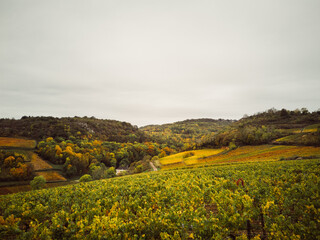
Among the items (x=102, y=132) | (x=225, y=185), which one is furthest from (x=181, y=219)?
(x=102, y=132)

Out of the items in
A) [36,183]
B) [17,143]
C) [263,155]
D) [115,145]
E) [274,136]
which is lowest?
[36,183]

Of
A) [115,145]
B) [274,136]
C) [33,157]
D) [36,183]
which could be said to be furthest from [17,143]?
[274,136]

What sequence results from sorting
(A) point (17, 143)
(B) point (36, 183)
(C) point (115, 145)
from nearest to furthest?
(B) point (36, 183) → (A) point (17, 143) → (C) point (115, 145)

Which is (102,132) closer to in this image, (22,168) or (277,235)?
(22,168)

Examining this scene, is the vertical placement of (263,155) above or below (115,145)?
above

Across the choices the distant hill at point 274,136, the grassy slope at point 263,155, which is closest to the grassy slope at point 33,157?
the grassy slope at point 263,155

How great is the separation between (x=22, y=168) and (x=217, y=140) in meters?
91.5

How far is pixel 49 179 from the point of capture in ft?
195

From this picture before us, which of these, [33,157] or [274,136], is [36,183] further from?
[274,136]

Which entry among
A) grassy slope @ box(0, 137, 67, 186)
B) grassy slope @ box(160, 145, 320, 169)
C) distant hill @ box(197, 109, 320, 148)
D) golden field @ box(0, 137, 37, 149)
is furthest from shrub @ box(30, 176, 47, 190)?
distant hill @ box(197, 109, 320, 148)

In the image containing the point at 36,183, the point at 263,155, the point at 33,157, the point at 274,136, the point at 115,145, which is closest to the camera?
the point at 36,183

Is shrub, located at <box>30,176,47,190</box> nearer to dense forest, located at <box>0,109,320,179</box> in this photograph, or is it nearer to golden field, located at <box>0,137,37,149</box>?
dense forest, located at <box>0,109,320,179</box>

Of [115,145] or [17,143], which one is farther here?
[115,145]

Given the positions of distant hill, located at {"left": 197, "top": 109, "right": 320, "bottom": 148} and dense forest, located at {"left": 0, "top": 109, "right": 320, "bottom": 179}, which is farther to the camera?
dense forest, located at {"left": 0, "top": 109, "right": 320, "bottom": 179}
